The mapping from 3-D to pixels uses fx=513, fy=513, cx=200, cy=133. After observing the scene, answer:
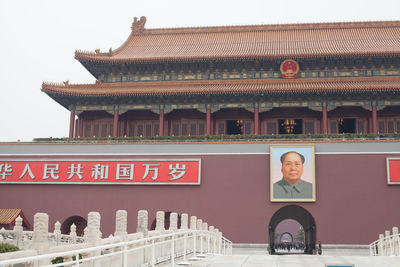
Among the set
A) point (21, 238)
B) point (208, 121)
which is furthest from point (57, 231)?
point (208, 121)

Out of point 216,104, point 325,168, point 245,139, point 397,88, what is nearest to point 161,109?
point 216,104

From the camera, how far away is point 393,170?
22922 mm

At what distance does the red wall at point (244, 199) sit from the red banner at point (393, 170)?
24 cm

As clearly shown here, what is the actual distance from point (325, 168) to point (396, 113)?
6778 millimetres

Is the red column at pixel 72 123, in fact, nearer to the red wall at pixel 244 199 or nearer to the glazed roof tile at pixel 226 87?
the glazed roof tile at pixel 226 87

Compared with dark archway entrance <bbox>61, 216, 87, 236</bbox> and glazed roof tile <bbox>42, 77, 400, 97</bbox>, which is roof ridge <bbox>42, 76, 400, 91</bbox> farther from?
dark archway entrance <bbox>61, 216, 87, 236</bbox>

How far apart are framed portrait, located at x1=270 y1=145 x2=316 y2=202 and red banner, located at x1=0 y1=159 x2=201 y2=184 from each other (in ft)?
11.7

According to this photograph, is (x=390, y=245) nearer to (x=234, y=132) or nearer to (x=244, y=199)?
(x=244, y=199)

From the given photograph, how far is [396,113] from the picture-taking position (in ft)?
90.0

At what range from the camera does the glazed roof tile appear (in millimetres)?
25984

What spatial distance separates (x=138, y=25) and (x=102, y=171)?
13.1 m

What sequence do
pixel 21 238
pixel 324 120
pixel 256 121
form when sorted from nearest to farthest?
1. pixel 21 238
2. pixel 324 120
3. pixel 256 121

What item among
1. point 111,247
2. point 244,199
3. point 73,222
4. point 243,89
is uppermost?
point 243,89

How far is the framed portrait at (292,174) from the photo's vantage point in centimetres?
2311
